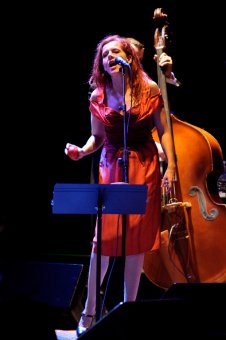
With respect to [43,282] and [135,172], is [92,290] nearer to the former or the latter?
[43,282]

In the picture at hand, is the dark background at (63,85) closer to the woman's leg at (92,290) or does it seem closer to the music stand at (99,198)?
the woman's leg at (92,290)

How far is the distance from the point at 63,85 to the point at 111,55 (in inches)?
79.3

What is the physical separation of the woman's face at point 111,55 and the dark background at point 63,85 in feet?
5.98

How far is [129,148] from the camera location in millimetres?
2990

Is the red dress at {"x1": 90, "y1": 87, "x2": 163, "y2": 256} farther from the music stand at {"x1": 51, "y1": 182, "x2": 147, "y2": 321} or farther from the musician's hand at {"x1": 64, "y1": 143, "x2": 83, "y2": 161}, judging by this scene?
the music stand at {"x1": 51, "y1": 182, "x2": 147, "y2": 321}

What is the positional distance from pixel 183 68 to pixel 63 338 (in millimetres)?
2942

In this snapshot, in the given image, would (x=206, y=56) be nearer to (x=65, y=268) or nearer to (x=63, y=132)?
(x=63, y=132)

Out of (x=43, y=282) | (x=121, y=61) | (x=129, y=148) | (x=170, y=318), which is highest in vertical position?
(x=121, y=61)

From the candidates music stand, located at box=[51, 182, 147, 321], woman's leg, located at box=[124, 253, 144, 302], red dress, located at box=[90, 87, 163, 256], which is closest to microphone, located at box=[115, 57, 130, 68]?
red dress, located at box=[90, 87, 163, 256]

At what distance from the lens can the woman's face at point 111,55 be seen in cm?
299

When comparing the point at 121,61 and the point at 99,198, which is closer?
the point at 99,198

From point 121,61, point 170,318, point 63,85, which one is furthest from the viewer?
point 63,85

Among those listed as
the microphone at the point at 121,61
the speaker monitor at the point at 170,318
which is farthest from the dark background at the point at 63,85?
the speaker monitor at the point at 170,318

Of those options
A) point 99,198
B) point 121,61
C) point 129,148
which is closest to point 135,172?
point 129,148
